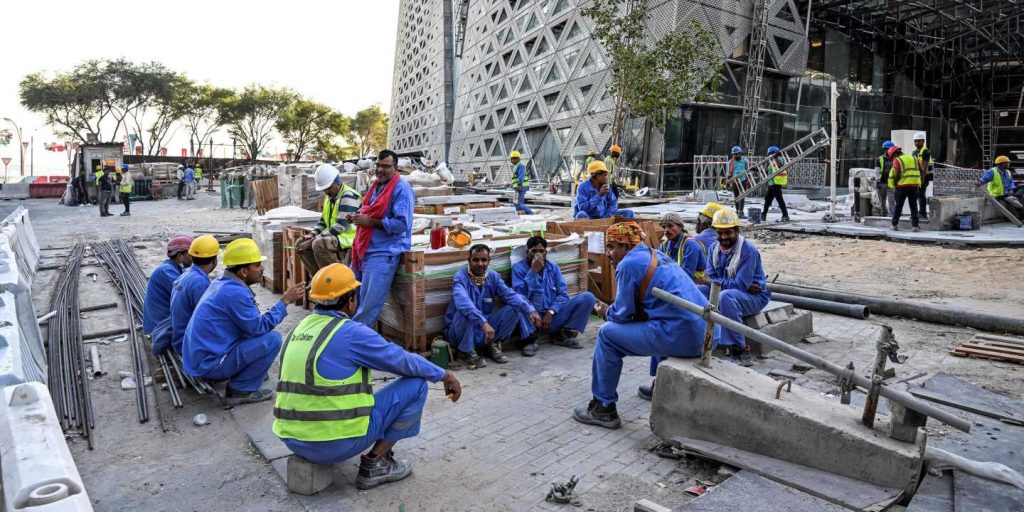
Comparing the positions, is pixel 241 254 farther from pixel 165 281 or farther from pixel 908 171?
pixel 908 171

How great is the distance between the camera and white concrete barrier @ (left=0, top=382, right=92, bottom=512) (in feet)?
6.25

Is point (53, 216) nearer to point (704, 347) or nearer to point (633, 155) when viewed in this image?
point (633, 155)

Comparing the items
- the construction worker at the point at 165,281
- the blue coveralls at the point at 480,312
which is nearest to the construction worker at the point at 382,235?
the blue coveralls at the point at 480,312

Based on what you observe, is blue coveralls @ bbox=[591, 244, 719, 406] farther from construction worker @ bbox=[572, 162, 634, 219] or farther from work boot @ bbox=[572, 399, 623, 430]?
construction worker @ bbox=[572, 162, 634, 219]

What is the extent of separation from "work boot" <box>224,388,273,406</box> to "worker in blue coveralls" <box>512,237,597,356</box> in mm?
2506

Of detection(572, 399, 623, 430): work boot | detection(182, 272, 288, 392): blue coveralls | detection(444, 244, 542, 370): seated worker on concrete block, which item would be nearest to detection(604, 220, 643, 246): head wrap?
detection(572, 399, 623, 430): work boot

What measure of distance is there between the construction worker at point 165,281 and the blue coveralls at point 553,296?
3203 mm

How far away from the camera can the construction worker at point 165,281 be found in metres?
5.87

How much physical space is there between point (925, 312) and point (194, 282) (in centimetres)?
773

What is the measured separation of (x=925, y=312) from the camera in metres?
7.32

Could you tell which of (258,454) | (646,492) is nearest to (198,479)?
(258,454)

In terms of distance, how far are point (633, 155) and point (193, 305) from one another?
2091 centimetres

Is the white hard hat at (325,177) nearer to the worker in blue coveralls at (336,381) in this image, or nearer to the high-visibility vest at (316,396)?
the worker in blue coveralls at (336,381)

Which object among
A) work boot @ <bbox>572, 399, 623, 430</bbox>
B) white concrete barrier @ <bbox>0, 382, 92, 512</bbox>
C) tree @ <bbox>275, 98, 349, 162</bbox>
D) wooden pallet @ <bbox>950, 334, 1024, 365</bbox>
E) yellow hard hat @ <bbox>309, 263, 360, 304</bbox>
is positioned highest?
tree @ <bbox>275, 98, 349, 162</bbox>
